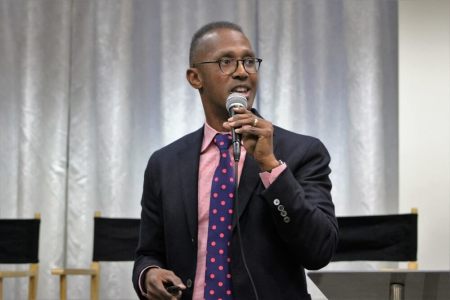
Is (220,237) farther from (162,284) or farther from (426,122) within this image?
(426,122)

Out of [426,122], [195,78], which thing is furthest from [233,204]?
[426,122]

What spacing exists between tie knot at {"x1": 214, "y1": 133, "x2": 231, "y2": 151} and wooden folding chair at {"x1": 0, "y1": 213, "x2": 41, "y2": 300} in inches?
101

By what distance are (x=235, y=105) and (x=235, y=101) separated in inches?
1.0

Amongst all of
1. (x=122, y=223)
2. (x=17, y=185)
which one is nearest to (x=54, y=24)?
(x=17, y=185)

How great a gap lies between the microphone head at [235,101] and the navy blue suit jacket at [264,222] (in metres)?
0.20

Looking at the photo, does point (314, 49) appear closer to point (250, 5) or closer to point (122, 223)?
point (250, 5)

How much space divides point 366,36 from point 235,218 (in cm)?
325

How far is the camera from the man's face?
7.50 feet

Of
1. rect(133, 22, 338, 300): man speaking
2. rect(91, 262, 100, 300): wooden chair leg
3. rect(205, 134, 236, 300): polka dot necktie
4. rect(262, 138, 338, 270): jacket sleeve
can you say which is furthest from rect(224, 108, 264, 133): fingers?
rect(91, 262, 100, 300): wooden chair leg

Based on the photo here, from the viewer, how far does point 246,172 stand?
227cm

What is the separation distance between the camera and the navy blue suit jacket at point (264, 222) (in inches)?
81.7

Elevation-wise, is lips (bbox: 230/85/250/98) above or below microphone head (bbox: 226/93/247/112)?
above

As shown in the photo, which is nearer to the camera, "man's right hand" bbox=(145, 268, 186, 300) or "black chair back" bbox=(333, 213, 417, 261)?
"man's right hand" bbox=(145, 268, 186, 300)

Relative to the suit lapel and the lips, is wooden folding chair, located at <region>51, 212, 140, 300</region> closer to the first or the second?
the suit lapel
